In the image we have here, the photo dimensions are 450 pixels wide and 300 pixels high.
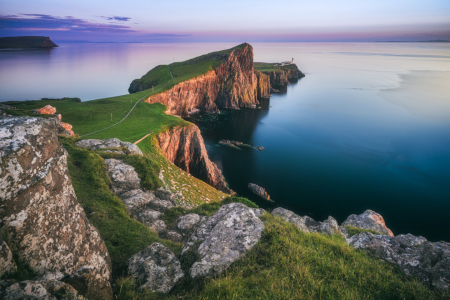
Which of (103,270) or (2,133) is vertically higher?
(2,133)

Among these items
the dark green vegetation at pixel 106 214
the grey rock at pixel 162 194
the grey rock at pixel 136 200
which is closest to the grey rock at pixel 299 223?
the dark green vegetation at pixel 106 214

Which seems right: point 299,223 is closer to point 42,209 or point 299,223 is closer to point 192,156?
point 42,209

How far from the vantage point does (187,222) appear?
13.4 metres

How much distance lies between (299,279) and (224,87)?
4164 inches

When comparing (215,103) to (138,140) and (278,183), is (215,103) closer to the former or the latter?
(278,183)

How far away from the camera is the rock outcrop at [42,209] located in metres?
5.14

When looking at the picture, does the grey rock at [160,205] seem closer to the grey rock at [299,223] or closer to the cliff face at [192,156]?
the grey rock at [299,223]

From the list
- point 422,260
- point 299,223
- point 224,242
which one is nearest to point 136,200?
point 224,242

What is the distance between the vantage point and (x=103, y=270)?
6750 millimetres

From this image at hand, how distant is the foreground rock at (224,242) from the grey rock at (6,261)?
4364mm

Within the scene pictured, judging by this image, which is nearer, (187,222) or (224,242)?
(224,242)

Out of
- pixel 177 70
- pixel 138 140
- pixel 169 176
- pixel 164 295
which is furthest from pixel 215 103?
pixel 164 295

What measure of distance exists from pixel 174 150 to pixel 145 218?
87.3 feet

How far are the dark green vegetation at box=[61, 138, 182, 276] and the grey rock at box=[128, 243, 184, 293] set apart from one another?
29.0 inches
